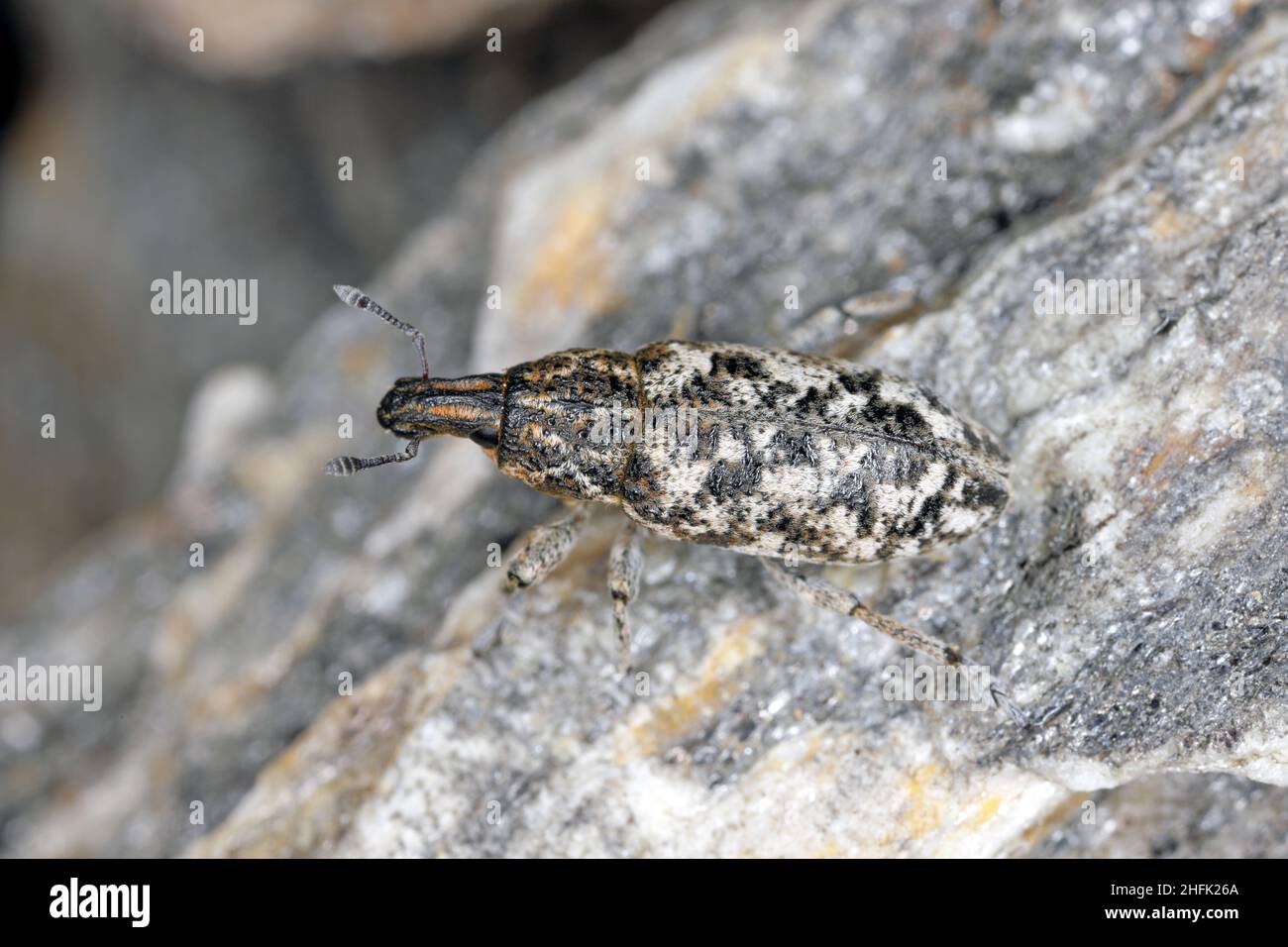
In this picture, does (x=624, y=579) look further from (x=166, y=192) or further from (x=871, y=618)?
(x=166, y=192)

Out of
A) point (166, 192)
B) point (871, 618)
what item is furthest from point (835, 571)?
point (166, 192)

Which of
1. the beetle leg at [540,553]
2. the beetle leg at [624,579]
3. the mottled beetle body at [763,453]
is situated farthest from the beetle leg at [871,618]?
the beetle leg at [540,553]

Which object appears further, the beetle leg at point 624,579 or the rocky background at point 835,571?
the beetle leg at point 624,579

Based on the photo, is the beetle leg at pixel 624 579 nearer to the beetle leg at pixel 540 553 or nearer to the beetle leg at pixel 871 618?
the beetle leg at pixel 540 553

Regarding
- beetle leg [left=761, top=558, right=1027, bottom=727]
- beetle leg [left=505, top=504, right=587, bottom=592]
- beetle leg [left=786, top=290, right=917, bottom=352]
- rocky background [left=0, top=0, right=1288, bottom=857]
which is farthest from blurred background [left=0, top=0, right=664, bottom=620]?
beetle leg [left=761, top=558, right=1027, bottom=727]

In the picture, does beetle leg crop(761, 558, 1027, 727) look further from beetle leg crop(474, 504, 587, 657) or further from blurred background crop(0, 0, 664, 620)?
blurred background crop(0, 0, 664, 620)

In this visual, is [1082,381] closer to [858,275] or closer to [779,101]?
[858,275]

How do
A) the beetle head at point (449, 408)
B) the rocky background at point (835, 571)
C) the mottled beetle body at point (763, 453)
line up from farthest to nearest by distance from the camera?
the beetle head at point (449, 408) → the mottled beetle body at point (763, 453) → the rocky background at point (835, 571)
